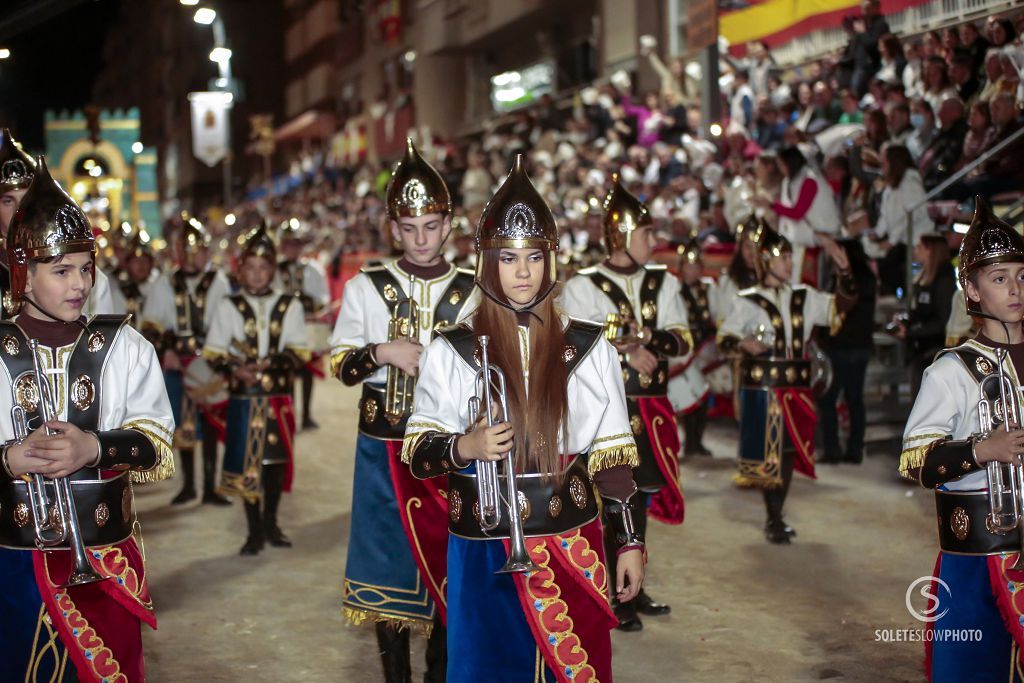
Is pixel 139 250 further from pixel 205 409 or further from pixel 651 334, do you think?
pixel 651 334

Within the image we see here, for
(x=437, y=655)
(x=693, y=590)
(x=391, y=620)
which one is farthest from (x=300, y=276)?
(x=437, y=655)

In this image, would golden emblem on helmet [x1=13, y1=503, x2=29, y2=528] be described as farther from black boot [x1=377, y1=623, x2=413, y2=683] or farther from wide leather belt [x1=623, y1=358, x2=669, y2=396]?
wide leather belt [x1=623, y1=358, x2=669, y2=396]

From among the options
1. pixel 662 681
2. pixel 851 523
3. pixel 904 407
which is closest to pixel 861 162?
pixel 904 407

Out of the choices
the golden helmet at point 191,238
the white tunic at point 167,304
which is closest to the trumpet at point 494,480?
the white tunic at point 167,304

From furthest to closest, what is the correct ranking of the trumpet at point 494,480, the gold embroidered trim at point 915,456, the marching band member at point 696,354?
the marching band member at point 696,354, the gold embroidered trim at point 915,456, the trumpet at point 494,480

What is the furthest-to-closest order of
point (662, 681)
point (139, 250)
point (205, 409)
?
point (139, 250) → point (205, 409) → point (662, 681)

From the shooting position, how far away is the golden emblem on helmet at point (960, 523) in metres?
4.14

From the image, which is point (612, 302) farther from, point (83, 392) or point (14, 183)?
point (83, 392)

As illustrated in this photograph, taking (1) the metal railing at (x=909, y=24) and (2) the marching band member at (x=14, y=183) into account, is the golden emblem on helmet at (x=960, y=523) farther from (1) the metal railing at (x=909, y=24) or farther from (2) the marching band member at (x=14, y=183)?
(1) the metal railing at (x=909, y=24)

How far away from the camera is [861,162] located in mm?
13445

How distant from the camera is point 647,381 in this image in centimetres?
696

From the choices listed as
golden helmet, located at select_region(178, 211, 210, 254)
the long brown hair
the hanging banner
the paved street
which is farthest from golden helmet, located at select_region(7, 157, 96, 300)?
the hanging banner

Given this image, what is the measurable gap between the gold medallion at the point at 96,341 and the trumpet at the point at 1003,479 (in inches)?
111

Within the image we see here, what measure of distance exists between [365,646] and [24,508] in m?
2.71
